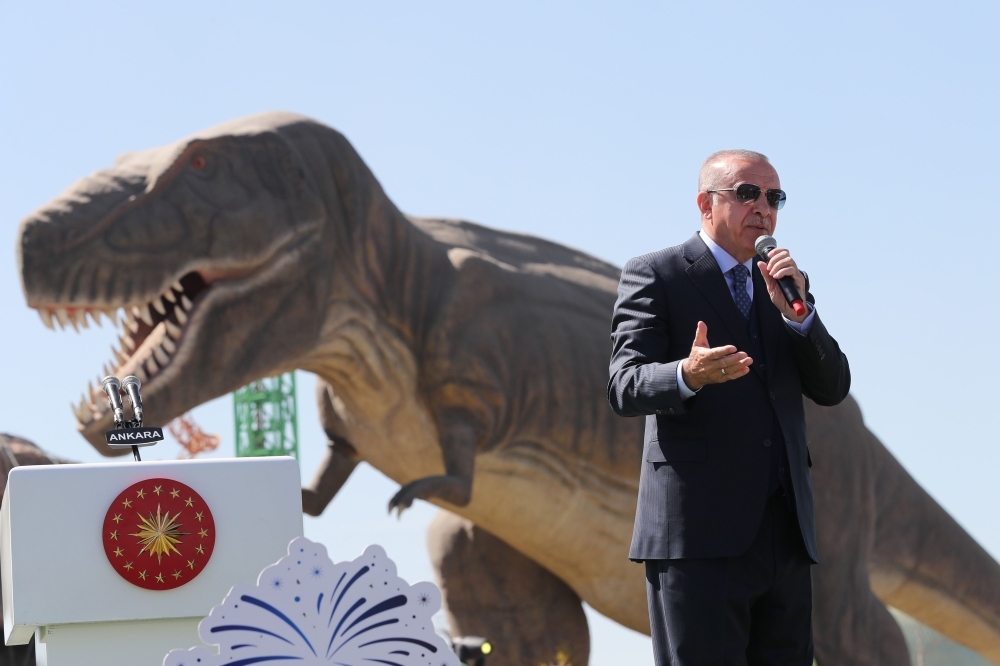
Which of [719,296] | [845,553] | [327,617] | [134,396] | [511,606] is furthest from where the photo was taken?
[511,606]

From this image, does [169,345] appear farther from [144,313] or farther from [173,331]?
[144,313]

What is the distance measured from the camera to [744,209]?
3.50 meters

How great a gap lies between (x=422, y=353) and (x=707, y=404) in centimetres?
467

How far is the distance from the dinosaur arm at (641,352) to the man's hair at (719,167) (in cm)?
23

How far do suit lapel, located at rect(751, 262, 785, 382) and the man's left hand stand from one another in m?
0.26

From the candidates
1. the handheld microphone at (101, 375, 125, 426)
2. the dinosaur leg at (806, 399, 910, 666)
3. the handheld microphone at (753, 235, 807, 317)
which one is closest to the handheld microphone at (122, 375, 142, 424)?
the handheld microphone at (101, 375, 125, 426)

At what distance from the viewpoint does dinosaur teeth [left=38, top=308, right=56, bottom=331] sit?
7.44 metres

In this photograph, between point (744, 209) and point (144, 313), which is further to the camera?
point (144, 313)

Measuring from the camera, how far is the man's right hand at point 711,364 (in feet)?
10.00

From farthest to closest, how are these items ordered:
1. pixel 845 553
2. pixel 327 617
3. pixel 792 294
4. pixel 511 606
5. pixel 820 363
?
pixel 511 606 → pixel 845 553 → pixel 820 363 → pixel 792 294 → pixel 327 617

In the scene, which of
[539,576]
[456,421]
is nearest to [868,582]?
[539,576]

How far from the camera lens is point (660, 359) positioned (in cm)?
349

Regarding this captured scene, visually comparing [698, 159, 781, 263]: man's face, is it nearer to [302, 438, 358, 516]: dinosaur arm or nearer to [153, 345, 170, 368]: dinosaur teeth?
[153, 345, 170, 368]: dinosaur teeth

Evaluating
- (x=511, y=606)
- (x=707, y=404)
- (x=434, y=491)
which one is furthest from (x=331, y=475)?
(x=707, y=404)
